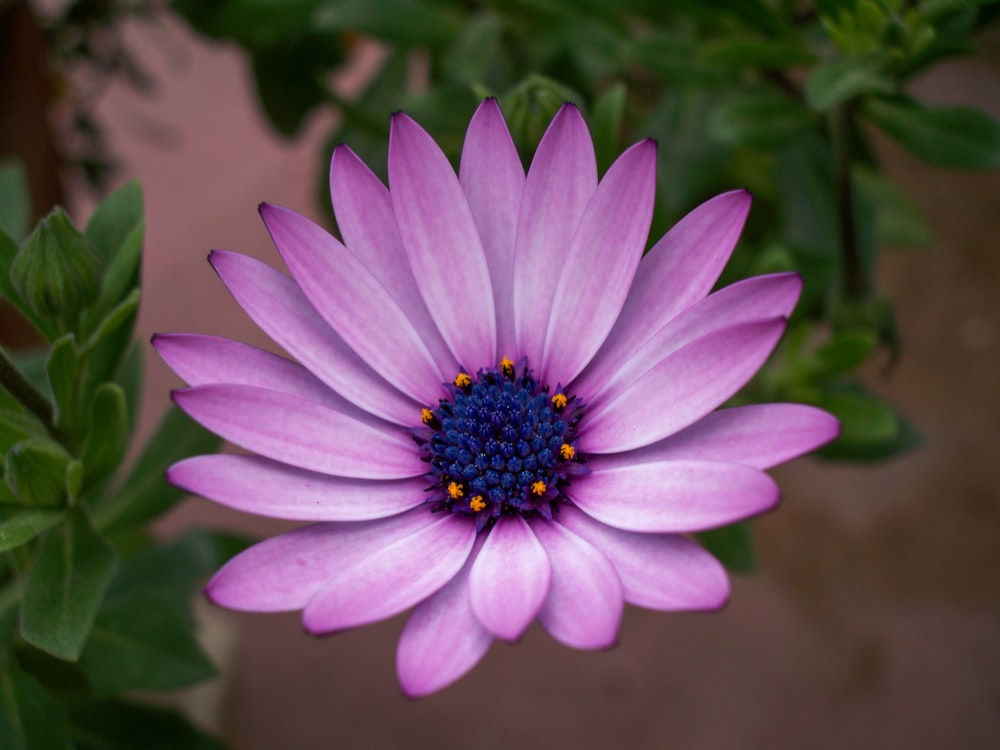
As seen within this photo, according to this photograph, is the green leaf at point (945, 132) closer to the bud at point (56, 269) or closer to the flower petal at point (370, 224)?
the flower petal at point (370, 224)

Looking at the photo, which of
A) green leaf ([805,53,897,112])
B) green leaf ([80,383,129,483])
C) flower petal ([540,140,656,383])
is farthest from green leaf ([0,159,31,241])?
green leaf ([805,53,897,112])

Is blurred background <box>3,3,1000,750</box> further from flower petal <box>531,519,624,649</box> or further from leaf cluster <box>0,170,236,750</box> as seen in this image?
flower petal <box>531,519,624,649</box>

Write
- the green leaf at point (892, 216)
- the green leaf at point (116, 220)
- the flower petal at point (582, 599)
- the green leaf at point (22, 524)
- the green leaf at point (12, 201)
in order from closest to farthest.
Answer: the flower petal at point (582, 599)
the green leaf at point (22, 524)
the green leaf at point (116, 220)
the green leaf at point (12, 201)
the green leaf at point (892, 216)

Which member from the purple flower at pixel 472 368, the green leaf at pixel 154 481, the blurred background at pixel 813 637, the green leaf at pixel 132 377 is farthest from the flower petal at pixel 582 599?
the blurred background at pixel 813 637

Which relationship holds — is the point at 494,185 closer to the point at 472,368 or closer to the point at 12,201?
the point at 472,368

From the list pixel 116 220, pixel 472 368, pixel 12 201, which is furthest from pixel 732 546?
pixel 12 201
